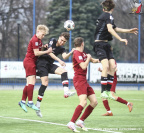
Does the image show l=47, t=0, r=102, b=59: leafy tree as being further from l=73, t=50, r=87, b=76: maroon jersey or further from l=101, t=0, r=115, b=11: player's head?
l=73, t=50, r=87, b=76: maroon jersey

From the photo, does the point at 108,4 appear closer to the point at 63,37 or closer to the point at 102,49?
the point at 102,49

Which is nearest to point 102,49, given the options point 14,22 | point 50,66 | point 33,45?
point 50,66

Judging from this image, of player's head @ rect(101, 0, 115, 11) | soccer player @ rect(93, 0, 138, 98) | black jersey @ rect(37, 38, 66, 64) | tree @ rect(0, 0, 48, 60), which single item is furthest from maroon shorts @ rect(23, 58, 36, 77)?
tree @ rect(0, 0, 48, 60)

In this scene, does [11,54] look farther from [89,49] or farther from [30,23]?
[89,49]

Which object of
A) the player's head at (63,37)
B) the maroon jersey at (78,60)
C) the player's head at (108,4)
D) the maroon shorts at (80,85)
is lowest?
the maroon shorts at (80,85)

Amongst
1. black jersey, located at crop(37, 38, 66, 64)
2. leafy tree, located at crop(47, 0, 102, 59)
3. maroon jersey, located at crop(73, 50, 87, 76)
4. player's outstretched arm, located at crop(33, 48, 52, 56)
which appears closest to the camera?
maroon jersey, located at crop(73, 50, 87, 76)

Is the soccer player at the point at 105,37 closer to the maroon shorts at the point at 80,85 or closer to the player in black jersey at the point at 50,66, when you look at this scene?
the player in black jersey at the point at 50,66

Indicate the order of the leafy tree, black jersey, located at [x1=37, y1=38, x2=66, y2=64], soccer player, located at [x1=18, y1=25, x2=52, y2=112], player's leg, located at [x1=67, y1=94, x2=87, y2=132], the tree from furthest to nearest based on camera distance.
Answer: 1. the tree
2. the leafy tree
3. black jersey, located at [x1=37, y1=38, x2=66, y2=64]
4. soccer player, located at [x1=18, y1=25, x2=52, y2=112]
5. player's leg, located at [x1=67, y1=94, x2=87, y2=132]

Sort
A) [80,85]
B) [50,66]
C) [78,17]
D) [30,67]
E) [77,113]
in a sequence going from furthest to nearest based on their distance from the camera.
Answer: [78,17] < [50,66] < [30,67] < [80,85] < [77,113]

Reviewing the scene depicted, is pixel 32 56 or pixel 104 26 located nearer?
pixel 104 26

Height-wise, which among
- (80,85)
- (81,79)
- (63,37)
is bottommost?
(80,85)

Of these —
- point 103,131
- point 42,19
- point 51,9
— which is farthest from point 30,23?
point 103,131

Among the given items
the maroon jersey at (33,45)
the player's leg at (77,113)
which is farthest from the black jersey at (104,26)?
the player's leg at (77,113)

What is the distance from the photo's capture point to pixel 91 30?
142ft
